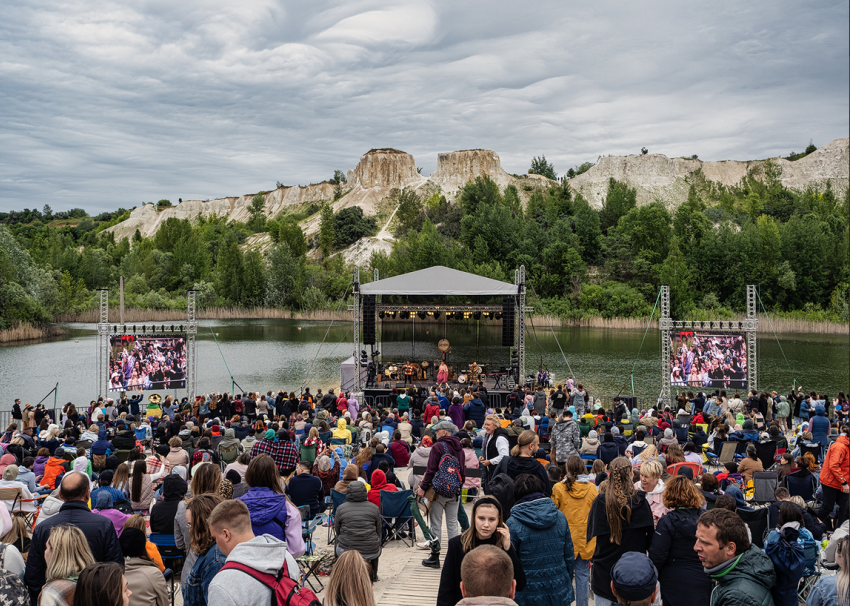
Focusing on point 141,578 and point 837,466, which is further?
point 837,466

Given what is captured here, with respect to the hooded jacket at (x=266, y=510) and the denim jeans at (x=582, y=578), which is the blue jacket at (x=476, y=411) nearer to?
the denim jeans at (x=582, y=578)

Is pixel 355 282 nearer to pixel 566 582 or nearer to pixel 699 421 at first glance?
pixel 699 421

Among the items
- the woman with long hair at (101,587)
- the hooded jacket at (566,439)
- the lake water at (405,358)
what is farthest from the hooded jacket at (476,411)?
the lake water at (405,358)

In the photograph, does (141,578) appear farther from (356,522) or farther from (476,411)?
(476,411)

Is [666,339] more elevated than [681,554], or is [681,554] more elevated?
[666,339]

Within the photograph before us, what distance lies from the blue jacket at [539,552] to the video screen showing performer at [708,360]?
13118 millimetres

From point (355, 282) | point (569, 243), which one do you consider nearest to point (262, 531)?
point (355, 282)

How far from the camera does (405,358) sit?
2238 cm

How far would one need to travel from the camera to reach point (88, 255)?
6969cm

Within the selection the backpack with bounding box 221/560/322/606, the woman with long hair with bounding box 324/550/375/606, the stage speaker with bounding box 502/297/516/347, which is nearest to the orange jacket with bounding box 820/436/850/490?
the woman with long hair with bounding box 324/550/375/606

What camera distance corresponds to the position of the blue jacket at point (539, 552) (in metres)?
3.05

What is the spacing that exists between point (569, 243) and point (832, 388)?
121 feet

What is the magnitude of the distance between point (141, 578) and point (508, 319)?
1712cm

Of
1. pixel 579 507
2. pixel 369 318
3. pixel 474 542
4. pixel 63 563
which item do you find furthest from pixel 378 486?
pixel 369 318
